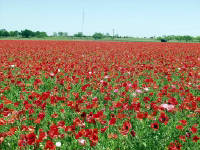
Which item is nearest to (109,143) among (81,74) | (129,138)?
(129,138)

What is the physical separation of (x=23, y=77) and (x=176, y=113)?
13.0 feet

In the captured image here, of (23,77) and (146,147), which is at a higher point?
(23,77)

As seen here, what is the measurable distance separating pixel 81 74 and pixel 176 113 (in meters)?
3.22

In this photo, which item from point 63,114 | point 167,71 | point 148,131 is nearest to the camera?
point 148,131

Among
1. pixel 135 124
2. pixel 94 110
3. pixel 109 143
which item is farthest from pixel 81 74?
pixel 109 143

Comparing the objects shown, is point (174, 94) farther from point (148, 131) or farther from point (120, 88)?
point (148, 131)

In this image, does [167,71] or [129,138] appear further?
[167,71]

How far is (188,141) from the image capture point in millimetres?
2822

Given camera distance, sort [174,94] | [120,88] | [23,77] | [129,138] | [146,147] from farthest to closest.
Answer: [23,77], [120,88], [174,94], [129,138], [146,147]

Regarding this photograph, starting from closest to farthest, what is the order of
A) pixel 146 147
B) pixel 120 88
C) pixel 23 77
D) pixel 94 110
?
pixel 146 147 → pixel 94 110 → pixel 120 88 → pixel 23 77

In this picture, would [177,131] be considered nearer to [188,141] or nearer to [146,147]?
[188,141]

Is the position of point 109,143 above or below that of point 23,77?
below

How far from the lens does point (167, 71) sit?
22.1 ft

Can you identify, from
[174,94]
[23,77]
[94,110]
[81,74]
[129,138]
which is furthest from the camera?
[81,74]
